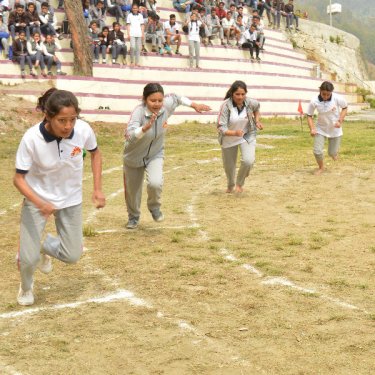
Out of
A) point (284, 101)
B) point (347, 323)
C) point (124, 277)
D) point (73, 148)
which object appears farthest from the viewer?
point (284, 101)

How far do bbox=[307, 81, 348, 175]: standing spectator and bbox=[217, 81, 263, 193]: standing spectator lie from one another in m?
2.24

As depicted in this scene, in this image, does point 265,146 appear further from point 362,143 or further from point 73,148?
point 73,148

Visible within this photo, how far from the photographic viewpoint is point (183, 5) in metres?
30.0

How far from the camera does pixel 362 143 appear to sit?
18.4 metres

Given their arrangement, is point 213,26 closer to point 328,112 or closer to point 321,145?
point 328,112

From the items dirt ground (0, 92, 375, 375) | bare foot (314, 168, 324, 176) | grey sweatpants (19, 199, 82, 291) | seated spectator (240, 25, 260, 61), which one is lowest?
dirt ground (0, 92, 375, 375)

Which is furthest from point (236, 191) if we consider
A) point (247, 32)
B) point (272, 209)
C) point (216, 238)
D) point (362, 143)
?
point (247, 32)

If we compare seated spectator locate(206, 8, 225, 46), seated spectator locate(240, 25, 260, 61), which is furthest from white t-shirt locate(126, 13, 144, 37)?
seated spectator locate(240, 25, 260, 61)

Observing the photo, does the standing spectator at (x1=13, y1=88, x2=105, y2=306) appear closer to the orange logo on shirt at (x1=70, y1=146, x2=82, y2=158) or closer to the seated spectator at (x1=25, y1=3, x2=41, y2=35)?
the orange logo on shirt at (x1=70, y1=146, x2=82, y2=158)

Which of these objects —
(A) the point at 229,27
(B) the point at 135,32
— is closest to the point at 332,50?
(A) the point at 229,27

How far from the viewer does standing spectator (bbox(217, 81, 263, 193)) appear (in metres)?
11.2

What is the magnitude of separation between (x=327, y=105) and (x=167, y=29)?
1513cm

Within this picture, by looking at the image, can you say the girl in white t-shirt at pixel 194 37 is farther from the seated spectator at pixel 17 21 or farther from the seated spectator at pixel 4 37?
the seated spectator at pixel 4 37

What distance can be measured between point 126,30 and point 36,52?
496cm
